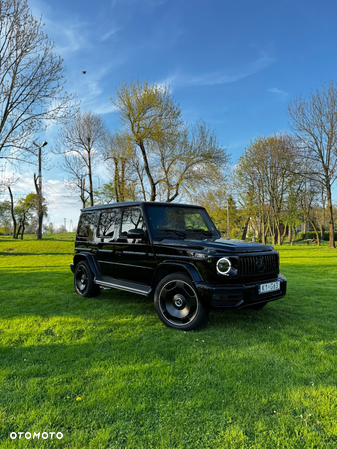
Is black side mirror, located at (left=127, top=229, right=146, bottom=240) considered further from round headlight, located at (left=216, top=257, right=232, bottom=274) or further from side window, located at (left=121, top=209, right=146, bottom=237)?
round headlight, located at (left=216, top=257, right=232, bottom=274)

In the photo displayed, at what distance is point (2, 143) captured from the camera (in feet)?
49.3

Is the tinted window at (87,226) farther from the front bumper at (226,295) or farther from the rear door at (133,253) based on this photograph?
the front bumper at (226,295)

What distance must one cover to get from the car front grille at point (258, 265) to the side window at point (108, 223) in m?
2.71

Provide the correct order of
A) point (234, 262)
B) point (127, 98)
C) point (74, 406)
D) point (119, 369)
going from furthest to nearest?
point (127, 98) < point (234, 262) < point (119, 369) < point (74, 406)

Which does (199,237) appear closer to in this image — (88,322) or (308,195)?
(88,322)

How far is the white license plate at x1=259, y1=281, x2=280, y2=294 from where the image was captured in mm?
4252

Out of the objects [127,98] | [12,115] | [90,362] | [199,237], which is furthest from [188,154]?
[90,362]

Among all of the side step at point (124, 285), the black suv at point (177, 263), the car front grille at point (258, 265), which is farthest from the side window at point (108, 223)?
the car front grille at point (258, 265)

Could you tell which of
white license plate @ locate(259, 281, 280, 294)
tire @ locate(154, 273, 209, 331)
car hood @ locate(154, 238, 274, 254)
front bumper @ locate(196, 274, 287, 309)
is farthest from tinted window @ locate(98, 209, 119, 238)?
white license plate @ locate(259, 281, 280, 294)

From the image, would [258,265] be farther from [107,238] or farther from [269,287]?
[107,238]

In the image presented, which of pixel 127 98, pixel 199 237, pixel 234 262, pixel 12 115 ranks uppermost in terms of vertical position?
pixel 127 98

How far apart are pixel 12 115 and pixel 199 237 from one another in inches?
576

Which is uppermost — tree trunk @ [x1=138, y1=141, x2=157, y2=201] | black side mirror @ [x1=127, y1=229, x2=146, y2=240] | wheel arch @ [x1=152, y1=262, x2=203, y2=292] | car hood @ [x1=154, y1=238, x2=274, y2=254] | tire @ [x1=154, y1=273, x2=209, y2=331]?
tree trunk @ [x1=138, y1=141, x2=157, y2=201]

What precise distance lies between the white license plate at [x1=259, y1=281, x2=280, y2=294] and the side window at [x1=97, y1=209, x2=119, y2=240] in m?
3.00
